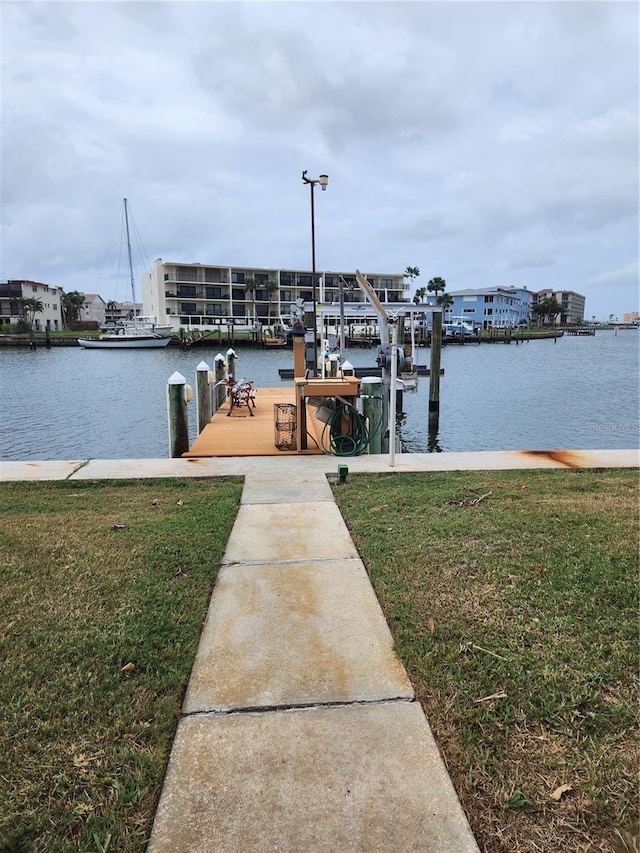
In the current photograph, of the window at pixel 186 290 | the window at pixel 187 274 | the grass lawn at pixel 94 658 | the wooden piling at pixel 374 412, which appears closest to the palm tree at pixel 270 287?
the window at pixel 187 274

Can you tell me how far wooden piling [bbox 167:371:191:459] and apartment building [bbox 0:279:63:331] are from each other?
279ft

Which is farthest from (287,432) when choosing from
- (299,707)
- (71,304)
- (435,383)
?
(71,304)

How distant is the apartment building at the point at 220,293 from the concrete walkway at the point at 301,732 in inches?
3034

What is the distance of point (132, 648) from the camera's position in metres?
3.02

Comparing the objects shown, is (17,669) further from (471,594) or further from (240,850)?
(471,594)

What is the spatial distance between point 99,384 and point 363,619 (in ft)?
97.7

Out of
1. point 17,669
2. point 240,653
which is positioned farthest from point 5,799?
point 240,653

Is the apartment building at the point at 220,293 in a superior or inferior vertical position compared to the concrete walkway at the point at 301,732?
superior

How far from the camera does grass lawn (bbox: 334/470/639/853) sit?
6.78 feet

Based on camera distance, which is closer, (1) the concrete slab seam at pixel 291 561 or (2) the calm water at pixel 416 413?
(1) the concrete slab seam at pixel 291 561

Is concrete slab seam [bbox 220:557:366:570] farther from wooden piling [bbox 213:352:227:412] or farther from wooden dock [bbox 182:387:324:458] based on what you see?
wooden piling [bbox 213:352:227:412]

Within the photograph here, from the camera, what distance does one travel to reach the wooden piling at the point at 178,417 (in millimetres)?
8805

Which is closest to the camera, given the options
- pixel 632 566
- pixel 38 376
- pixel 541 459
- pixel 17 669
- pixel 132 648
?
pixel 17 669

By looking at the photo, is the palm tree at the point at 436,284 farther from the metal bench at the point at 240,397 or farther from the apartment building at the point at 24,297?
the metal bench at the point at 240,397
